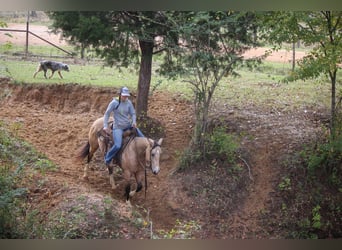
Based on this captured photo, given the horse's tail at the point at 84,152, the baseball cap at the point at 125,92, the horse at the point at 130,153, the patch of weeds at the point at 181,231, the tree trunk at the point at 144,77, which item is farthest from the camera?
the tree trunk at the point at 144,77

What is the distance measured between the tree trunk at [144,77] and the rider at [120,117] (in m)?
0.22

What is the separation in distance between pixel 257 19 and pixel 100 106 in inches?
68.9

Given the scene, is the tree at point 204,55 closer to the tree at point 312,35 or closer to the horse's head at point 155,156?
the tree at point 312,35

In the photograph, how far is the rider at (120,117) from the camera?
16.9 feet

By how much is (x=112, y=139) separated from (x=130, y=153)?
8.7 inches

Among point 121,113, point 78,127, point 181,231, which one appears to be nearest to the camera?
point 181,231

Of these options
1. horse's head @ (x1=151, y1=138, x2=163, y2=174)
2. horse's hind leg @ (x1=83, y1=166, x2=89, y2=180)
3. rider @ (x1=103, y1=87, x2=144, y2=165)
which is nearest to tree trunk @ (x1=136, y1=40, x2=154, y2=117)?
rider @ (x1=103, y1=87, x2=144, y2=165)

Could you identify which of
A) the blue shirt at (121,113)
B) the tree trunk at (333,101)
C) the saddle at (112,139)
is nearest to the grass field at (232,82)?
the tree trunk at (333,101)

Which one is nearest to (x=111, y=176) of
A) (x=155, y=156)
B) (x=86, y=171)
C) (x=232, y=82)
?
(x=86, y=171)

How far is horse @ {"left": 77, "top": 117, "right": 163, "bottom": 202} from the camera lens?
5.07m

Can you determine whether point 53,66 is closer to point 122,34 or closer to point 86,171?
point 122,34

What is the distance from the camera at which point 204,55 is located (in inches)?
212

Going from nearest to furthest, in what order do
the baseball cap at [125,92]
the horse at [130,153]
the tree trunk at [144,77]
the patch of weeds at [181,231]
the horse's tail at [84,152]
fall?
1. the patch of weeds at [181,231]
2. the horse at [130,153]
3. the baseball cap at [125,92]
4. the horse's tail at [84,152]
5. the tree trunk at [144,77]

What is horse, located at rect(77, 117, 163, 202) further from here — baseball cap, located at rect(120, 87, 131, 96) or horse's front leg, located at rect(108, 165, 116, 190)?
baseball cap, located at rect(120, 87, 131, 96)
